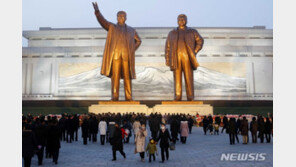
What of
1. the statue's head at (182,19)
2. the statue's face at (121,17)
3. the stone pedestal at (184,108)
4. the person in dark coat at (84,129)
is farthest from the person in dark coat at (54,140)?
the statue's head at (182,19)

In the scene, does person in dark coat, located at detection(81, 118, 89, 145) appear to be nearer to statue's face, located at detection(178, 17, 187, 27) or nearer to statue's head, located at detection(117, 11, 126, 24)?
statue's head, located at detection(117, 11, 126, 24)

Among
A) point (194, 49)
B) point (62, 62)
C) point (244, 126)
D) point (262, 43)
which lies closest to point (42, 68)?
point (62, 62)

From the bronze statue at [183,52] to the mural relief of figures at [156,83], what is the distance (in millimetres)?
20124

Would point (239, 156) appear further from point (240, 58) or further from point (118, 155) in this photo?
point (240, 58)

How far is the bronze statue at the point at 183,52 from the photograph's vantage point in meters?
19.3

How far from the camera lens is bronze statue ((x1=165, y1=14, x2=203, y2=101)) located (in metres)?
19.3

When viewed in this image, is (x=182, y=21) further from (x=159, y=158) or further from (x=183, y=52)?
(x=159, y=158)

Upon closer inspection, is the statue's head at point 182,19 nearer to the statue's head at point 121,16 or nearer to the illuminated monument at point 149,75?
the statue's head at point 121,16

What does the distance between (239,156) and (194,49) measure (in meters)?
12.4

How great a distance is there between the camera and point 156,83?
4003 centimetres

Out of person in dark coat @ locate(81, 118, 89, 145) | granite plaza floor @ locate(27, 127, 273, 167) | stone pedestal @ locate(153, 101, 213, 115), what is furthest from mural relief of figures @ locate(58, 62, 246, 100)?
granite plaza floor @ locate(27, 127, 273, 167)

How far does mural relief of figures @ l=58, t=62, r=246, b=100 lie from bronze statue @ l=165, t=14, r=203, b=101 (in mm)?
20124

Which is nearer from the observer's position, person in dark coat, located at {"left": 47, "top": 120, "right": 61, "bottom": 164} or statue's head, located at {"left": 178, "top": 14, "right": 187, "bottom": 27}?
person in dark coat, located at {"left": 47, "top": 120, "right": 61, "bottom": 164}

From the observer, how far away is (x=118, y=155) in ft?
27.2
